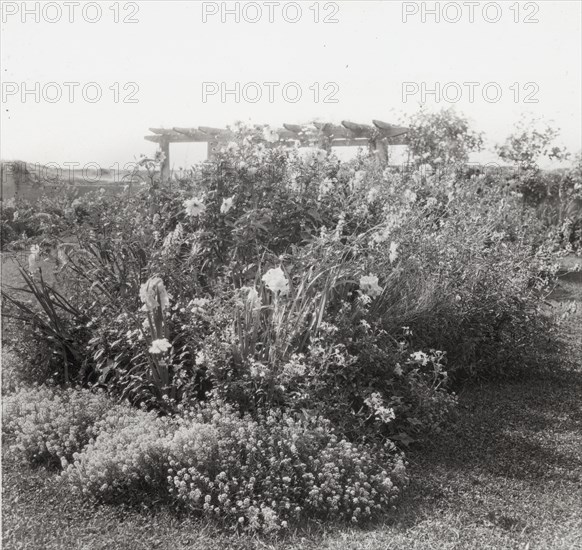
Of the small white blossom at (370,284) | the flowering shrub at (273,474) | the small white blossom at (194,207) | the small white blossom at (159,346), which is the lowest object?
the flowering shrub at (273,474)

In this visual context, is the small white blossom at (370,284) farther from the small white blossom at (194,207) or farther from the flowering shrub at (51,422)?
the flowering shrub at (51,422)

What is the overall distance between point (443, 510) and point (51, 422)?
211cm

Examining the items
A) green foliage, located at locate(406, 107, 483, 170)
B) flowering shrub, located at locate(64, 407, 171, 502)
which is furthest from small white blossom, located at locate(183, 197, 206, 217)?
green foliage, located at locate(406, 107, 483, 170)

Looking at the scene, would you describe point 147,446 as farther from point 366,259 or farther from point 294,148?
point 294,148

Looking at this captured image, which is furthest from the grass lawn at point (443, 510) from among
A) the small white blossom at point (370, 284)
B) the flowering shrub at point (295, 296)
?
the small white blossom at point (370, 284)

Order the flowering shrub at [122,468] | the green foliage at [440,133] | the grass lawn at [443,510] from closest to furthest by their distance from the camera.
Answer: the grass lawn at [443,510], the flowering shrub at [122,468], the green foliage at [440,133]

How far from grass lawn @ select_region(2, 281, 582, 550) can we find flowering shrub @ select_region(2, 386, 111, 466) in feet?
0.41

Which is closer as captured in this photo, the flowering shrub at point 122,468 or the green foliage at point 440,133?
the flowering shrub at point 122,468

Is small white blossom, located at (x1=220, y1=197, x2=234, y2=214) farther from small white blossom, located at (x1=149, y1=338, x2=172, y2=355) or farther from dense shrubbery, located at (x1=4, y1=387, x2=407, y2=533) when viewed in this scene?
dense shrubbery, located at (x1=4, y1=387, x2=407, y2=533)

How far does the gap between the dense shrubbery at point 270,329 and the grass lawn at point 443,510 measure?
5.1 inches

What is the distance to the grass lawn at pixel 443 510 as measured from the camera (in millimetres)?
2934

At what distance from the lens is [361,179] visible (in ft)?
18.4

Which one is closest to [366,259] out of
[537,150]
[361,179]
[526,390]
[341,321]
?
[341,321]

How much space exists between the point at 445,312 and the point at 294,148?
178 cm
